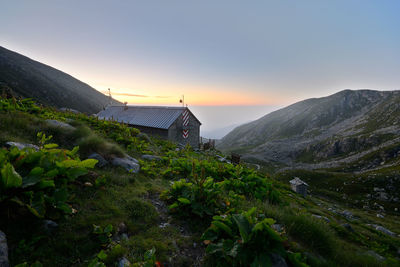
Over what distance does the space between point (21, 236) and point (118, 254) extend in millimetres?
1520

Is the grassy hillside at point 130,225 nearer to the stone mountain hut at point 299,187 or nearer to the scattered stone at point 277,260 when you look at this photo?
the scattered stone at point 277,260

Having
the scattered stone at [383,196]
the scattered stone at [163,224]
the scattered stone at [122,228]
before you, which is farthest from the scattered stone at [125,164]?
the scattered stone at [383,196]

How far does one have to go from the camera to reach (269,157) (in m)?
82.4

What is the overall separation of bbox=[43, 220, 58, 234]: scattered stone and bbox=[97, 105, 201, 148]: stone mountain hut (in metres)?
24.0

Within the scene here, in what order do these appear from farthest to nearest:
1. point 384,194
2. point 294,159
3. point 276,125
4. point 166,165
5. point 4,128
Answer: point 276,125, point 294,159, point 384,194, point 166,165, point 4,128

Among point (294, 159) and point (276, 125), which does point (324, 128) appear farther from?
point (294, 159)

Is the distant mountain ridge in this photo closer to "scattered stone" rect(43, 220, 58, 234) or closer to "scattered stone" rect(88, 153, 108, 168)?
"scattered stone" rect(88, 153, 108, 168)

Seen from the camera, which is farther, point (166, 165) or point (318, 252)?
point (166, 165)

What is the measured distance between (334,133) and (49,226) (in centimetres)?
11430

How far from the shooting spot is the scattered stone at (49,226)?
123 inches

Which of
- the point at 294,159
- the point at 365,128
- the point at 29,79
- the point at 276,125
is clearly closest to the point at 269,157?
the point at 294,159

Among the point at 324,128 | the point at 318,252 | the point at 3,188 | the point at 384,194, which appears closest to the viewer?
the point at 3,188

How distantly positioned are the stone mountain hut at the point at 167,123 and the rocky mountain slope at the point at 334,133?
162 feet

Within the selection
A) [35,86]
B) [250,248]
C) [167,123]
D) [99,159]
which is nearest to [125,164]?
[99,159]
